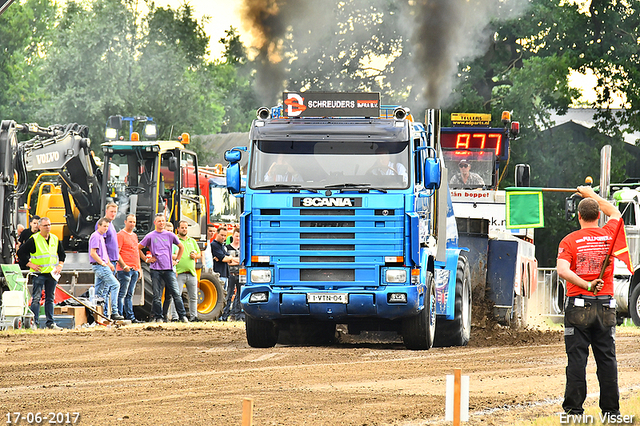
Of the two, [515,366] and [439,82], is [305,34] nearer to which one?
[439,82]

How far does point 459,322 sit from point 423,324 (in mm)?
1763

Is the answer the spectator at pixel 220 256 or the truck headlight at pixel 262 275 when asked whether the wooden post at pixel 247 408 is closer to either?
the truck headlight at pixel 262 275

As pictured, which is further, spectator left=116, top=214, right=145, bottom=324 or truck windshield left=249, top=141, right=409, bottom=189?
spectator left=116, top=214, right=145, bottom=324

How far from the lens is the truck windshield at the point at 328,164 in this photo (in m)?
14.2

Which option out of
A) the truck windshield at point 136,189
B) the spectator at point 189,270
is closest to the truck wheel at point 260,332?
the spectator at point 189,270

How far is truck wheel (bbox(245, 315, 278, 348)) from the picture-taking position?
49.8ft

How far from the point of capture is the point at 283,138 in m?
14.4

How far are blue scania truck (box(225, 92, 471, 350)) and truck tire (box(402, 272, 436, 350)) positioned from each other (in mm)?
57

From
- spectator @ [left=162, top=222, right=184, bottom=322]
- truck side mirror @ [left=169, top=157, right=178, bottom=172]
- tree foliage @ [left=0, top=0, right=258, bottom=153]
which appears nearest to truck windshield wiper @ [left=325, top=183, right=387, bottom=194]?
spectator @ [left=162, top=222, right=184, bottom=322]

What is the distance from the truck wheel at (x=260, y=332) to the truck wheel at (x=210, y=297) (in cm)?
820

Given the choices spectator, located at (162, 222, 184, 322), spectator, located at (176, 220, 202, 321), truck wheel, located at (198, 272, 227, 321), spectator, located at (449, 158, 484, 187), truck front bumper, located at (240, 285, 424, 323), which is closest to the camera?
truck front bumper, located at (240, 285, 424, 323)

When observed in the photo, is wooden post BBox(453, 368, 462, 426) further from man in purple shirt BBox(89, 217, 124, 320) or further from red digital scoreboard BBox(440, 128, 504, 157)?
red digital scoreboard BBox(440, 128, 504, 157)

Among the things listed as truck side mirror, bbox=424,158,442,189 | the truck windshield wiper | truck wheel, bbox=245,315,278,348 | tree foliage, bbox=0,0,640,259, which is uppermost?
tree foliage, bbox=0,0,640,259
